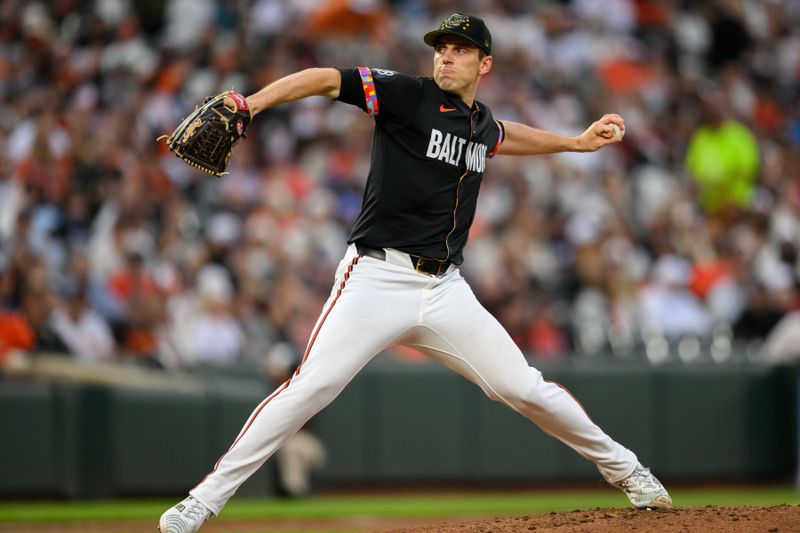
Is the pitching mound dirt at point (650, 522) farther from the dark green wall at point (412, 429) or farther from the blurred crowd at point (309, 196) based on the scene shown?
the blurred crowd at point (309, 196)

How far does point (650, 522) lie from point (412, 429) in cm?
594

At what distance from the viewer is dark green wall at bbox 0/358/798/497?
9.85 meters

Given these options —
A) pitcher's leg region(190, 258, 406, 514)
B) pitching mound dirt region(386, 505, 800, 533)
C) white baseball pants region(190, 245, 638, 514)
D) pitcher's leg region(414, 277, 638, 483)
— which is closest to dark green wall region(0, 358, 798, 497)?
pitching mound dirt region(386, 505, 800, 533)

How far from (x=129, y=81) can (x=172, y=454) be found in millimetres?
4455

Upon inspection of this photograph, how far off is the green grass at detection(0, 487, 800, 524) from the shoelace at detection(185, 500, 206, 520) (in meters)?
4.22

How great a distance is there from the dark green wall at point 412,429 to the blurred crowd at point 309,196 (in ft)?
1.43

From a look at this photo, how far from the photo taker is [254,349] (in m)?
11.6

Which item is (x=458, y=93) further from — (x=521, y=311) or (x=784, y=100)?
(x=784, y=100)

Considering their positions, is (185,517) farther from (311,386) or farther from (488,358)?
(488,358)

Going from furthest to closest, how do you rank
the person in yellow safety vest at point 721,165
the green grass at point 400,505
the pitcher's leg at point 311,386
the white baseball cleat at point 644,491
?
the person in yellow safety vest at point 721,165, the green grass at point 400,505, the white baseball cleat at point 644,491, the pitcher's leg at point 311,386

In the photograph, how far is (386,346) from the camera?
5.33 m

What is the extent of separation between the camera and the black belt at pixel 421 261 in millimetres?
5406

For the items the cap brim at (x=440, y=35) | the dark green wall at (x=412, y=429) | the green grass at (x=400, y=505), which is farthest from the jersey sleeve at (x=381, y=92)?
the dark green wall at (x=412, y=429)

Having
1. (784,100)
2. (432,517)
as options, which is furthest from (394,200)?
(784,100)
